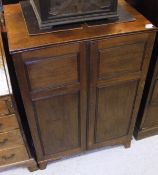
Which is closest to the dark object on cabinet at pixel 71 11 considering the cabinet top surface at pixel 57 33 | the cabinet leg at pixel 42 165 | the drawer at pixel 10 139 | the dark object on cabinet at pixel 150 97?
the cabinet top surface at pixel 57 33

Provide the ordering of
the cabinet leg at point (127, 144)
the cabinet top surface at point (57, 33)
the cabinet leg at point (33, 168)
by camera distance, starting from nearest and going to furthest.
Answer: the cabinet top surface at point (57, 33), the cabinet leg at point (33, 168), the cabinet leg at point (127, 144)

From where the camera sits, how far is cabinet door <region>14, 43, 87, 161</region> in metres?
0.99

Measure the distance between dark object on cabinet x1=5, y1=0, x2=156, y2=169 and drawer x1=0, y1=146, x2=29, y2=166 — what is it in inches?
3.5

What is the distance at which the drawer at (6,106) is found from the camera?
1.05 meters

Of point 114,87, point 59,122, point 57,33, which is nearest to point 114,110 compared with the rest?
point 114,87

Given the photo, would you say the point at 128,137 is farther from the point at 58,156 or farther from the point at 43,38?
the point at 43,38

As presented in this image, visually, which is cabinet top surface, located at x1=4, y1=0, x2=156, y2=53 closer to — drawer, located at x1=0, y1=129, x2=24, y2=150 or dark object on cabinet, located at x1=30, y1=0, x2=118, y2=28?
dark object on cabinet, located at x1=30, y1=0, x2=118, y2=28

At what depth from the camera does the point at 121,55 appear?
108cm

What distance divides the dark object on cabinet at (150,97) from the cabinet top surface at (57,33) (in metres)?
0.12

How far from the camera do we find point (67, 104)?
3.92 feet

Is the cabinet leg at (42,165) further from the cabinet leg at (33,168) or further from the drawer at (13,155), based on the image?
the drawer at (13,155)

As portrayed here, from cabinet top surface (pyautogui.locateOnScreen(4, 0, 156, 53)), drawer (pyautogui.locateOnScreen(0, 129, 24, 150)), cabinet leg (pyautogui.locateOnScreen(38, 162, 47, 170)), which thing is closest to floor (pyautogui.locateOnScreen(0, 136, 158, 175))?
cabinet leg (pyautogui.locateOnScreen(38, 162, 47, 170))

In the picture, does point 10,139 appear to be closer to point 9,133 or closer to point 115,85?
point 9,133

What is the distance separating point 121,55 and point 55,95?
0.37 m
